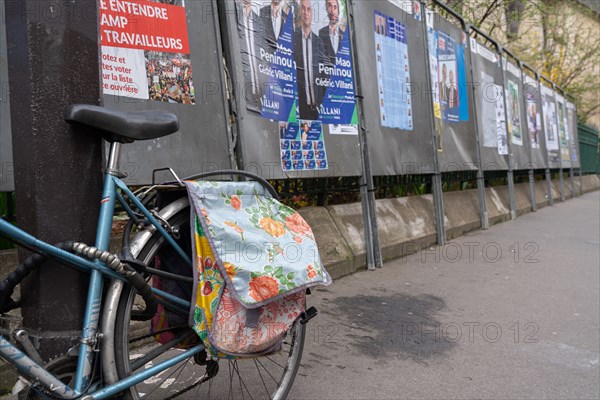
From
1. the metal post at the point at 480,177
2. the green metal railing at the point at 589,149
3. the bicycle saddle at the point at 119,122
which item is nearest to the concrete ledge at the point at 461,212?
the metal post at the point at 480,177

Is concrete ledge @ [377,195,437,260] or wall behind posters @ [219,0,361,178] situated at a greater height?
wall behind posters @ [219,0,361,178]

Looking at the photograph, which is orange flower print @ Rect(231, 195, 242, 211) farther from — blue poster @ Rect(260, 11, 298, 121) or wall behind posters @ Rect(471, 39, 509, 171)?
wall behind posters @ Rect(471, 39, 509, 171)

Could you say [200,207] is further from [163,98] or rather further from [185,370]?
[163,98]

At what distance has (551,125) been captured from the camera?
15070 millimetres

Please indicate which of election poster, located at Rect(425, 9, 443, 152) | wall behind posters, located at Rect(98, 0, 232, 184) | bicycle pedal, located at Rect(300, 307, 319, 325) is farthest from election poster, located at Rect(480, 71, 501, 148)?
bicycle pedal, located at Rect(300, 307, 319, 325)

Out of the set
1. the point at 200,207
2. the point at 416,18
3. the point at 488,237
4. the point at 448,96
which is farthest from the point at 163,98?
the point at 488,237

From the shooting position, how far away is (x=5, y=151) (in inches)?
112

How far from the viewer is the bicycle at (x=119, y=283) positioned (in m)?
1.80

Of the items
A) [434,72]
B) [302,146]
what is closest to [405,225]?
[434,72]

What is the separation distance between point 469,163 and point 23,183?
761 centimetres

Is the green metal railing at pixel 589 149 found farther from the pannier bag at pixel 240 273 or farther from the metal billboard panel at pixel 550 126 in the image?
the pannier bag at pixel 240 273

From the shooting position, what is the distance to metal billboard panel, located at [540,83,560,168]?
568 inches

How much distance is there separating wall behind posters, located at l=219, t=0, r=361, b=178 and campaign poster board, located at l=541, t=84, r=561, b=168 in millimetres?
10648

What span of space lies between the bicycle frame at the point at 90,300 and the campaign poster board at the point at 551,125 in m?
14.2
